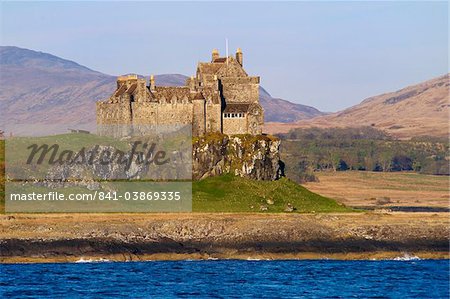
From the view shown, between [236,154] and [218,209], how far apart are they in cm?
973

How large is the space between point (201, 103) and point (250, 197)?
1128 centimetres

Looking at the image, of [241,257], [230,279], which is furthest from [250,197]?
[230,279]

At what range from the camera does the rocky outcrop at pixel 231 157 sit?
11250 centimetres

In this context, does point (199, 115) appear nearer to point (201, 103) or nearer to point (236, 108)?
point (201, 103)

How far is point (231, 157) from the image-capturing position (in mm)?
113000

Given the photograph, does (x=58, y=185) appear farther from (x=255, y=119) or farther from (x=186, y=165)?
(x=255, y=119)

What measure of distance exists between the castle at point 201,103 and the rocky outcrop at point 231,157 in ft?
8.09

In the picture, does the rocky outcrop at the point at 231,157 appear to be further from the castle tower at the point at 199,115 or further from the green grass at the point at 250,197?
the castle tower at the point at 199,115

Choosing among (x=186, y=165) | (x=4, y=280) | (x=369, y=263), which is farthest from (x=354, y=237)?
(x=4, y=280)

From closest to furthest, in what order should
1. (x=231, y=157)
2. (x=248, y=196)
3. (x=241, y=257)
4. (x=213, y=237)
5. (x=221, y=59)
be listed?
(x=241, y=257) < (x=213, y=237) < (x=248, y=196) < (x=231, y=157) < (x=221, y=59)

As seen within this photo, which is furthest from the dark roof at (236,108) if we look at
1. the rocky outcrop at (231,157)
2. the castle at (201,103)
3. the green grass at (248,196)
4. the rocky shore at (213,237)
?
the rocky shore at (213,237)

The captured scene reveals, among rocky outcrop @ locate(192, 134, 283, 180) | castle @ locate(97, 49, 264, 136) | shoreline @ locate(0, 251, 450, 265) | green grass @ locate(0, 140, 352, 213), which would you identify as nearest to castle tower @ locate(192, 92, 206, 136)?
castle @ locate(97, 49, 264, 136)

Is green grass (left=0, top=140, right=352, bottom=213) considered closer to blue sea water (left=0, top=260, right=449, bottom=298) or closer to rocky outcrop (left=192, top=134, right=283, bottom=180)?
rocky outcrop (left=192, top=134, right=283, bottom=180)

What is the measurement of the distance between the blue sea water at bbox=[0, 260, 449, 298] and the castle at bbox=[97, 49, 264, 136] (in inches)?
935
